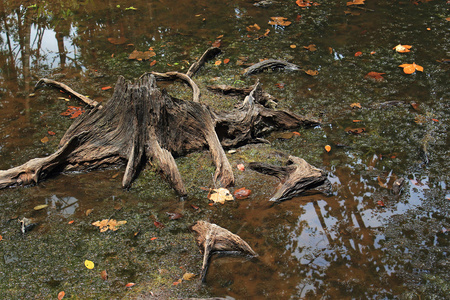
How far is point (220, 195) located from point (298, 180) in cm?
78

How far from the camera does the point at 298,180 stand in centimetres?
389

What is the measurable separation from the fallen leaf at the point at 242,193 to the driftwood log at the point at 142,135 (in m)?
0.13

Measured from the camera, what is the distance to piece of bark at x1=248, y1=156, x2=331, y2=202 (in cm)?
388

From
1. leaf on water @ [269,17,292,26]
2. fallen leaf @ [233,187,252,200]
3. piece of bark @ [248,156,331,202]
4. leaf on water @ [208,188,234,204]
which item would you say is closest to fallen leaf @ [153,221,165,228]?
leaf on water @ [208,188,234,204]

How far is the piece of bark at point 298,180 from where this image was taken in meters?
3.88

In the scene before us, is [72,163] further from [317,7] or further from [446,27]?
[446,27]

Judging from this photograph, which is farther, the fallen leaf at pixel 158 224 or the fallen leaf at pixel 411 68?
the fallen leaf at pixel 411 68

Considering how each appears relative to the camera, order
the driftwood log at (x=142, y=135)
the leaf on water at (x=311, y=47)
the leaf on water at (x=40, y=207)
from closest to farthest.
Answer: the leaf on water at (x=40, y=207) < the driftwood log at (x=142, y=135) < the leaf on water at (x=311, y=47)

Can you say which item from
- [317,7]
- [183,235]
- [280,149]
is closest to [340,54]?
[317,7]

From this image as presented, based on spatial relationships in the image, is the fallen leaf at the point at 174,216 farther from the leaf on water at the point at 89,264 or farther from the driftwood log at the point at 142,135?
the leaf on water at the point at 89,264

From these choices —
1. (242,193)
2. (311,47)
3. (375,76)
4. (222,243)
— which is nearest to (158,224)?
(222,243)

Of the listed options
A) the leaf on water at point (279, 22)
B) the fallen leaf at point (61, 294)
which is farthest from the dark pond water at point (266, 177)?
the leaf on water at point (279, 22)

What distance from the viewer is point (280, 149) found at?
183 inches

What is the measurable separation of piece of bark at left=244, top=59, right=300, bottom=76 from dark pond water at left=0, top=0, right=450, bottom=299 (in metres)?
0.13
